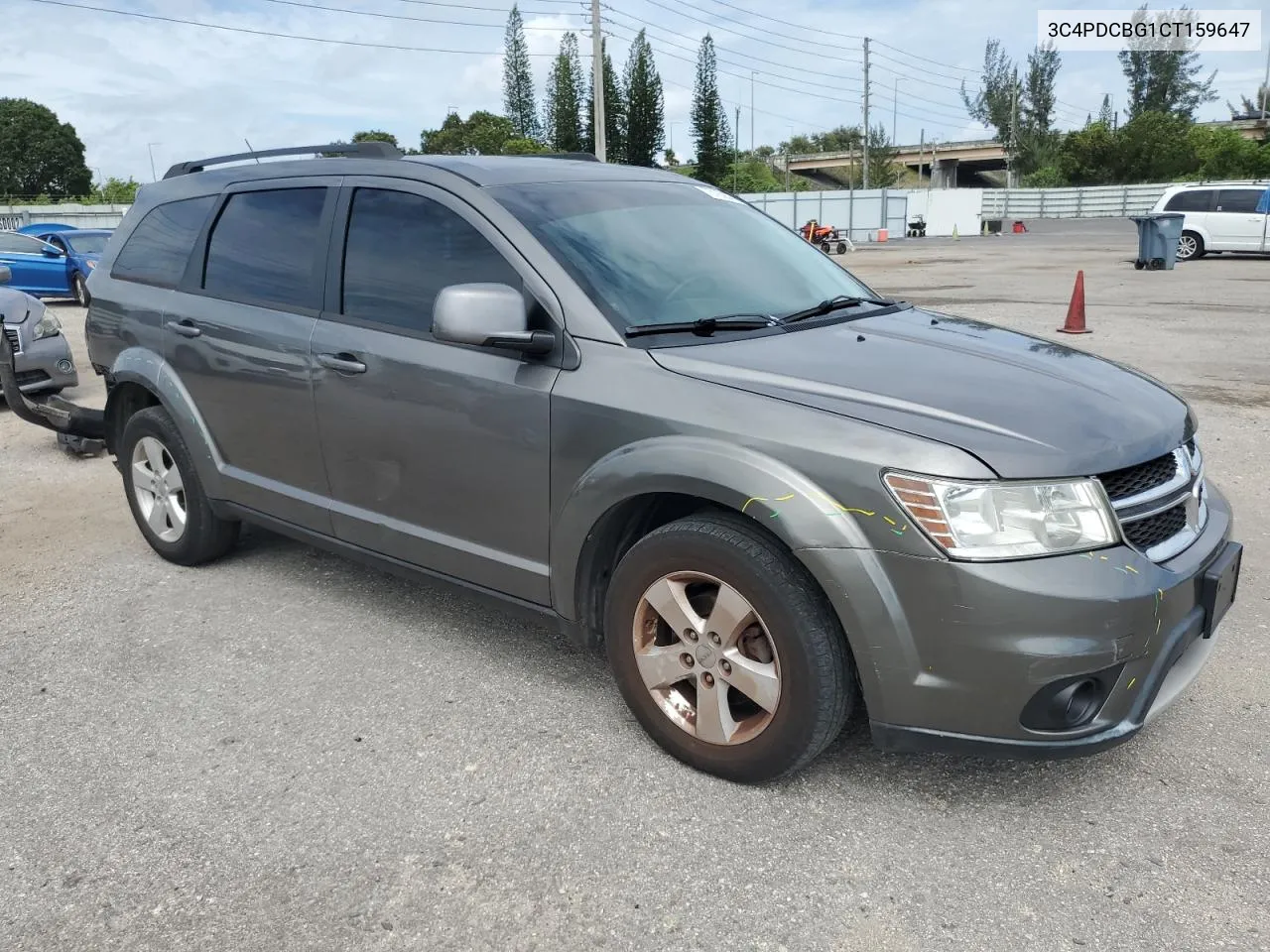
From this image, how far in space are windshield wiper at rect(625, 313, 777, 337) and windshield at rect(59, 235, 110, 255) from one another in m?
18.1

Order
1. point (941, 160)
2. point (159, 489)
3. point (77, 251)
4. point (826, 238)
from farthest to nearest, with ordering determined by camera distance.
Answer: point (941, 160), point (826, 238), point (77, 251), point (159, 489)

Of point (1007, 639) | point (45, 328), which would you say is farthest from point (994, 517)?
point (45, 328)

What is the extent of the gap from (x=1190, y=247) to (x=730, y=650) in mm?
26418

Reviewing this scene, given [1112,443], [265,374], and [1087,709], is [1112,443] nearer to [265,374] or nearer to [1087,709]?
[1087,709]

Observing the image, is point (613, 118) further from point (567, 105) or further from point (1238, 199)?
point (1238, 199)

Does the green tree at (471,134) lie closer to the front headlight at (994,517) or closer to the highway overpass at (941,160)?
the highway overpass at (941,160)

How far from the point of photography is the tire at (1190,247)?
24781 millimetres

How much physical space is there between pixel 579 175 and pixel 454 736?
2.02 metres

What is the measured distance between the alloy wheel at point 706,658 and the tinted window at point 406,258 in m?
1.14

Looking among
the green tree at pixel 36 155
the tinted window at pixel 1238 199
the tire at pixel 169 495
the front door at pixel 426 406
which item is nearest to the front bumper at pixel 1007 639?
the front door at pixel 426 406

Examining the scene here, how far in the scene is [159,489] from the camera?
4.80 m

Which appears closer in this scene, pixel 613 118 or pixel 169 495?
pixel 169 495

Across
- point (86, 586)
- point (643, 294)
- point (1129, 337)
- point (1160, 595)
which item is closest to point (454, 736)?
point (643, 294)

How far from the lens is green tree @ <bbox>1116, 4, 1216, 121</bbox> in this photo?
301ft
